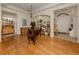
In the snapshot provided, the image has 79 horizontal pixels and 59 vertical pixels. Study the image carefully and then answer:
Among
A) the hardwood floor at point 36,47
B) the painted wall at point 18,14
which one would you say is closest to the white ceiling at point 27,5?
the painted wall at point 18,14

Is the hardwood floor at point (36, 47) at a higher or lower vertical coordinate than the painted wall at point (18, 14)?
lower

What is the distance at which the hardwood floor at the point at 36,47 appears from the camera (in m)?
2.83

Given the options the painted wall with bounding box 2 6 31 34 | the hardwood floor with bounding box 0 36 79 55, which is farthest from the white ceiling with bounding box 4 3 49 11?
the hardwood floor with bounding box 0 36 79 55

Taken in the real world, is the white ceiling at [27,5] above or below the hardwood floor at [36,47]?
above

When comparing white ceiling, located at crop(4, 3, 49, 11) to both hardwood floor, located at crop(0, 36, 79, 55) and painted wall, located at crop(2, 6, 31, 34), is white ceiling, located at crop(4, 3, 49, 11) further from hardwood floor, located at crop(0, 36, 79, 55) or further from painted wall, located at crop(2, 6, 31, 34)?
hardwood floor, located at crop(0, 36, 79, 55)

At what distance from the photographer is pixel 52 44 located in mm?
2969

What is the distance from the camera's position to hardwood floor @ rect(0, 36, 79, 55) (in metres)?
2.83

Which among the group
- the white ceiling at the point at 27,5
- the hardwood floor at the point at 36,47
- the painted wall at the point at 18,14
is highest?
the white ceiling at the point at 27,5

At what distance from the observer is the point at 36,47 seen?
2.89 m

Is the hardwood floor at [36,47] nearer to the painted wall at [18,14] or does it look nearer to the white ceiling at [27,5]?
the painted wall at [18,14]

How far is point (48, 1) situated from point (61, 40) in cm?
103
